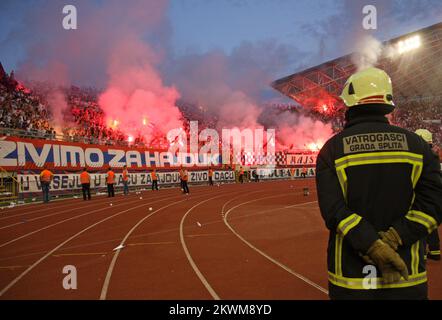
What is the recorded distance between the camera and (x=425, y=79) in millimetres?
45969

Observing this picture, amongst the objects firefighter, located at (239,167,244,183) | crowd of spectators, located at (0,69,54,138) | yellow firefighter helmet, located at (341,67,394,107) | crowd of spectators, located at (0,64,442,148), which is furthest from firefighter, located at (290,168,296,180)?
yellow firefighter helmet, located at (341,67,394,107)

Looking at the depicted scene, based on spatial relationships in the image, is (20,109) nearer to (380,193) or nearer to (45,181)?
(45,181)

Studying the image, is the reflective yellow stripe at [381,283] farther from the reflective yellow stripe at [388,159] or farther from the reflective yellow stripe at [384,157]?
the reflective yellow stripe at [384,157]

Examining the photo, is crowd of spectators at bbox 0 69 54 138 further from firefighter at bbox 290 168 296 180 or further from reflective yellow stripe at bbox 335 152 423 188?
firefighter at bbox 290 168 296 180

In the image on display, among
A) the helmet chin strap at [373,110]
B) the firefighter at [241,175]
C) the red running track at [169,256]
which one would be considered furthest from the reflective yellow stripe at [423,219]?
the firefighter at [241,175]

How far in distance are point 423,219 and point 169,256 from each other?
5.35m

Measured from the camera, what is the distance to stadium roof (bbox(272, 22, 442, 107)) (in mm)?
35688

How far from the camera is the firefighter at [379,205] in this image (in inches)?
82.7

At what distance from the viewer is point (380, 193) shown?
84.4 inches

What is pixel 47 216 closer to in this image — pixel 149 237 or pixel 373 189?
pixel 149 237

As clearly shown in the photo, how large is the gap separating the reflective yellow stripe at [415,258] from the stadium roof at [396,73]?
37216mm

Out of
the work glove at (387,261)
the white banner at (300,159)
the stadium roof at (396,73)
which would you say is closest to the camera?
the work glove at (387,261)

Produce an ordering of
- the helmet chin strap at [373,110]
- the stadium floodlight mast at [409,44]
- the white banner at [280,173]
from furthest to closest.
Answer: the white banner at [280,173], the stadium floodlight mast at [409,44], the helmet chin strap at [373,110]
